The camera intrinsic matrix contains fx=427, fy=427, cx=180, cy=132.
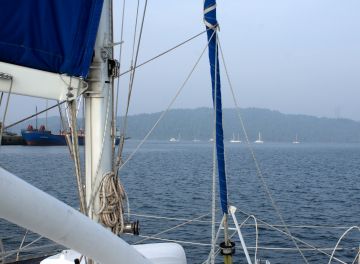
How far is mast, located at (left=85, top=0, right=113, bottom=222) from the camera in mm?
4395

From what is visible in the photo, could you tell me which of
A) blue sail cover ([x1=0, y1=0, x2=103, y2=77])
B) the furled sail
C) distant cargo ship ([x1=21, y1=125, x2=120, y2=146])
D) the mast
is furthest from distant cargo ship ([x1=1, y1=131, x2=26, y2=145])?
blue sail cover ([x1=0, y1=0, x2=103, y2=77])

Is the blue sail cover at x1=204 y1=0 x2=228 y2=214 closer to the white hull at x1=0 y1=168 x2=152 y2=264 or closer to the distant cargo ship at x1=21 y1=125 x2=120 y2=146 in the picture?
the white hull at x1=0 y1=168 x2=152 y2=264

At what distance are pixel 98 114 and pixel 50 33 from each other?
1029mm

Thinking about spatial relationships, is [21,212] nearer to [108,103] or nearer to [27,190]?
[27,190]

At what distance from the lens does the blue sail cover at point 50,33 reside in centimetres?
Answer: 339

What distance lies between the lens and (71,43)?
384 centimetres

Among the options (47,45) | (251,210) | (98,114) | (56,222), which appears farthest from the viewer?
(251,210)

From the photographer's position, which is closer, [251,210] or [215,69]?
[215,69]

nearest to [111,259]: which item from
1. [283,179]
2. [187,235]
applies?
[187,235]

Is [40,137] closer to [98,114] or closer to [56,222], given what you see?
[98,114]

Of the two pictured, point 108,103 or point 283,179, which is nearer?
point 108,103

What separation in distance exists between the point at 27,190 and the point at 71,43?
8.27 ft

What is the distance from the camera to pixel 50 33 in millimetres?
3686

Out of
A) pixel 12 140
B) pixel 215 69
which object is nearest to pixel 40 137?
pixel 12 140
